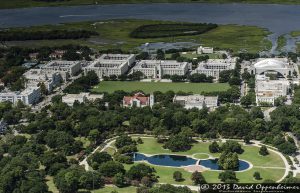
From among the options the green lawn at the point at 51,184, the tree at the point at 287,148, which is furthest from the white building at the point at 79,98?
the tree at the point at 287,148

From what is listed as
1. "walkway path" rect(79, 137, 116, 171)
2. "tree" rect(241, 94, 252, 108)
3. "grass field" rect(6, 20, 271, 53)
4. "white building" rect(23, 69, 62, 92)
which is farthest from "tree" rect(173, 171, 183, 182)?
"grass field" rect(6, 20, 271, 53)

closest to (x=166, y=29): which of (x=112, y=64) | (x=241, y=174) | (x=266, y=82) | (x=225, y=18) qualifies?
(x=225, y=18)

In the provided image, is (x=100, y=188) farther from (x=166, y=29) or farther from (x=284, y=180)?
(x=166, y=29)

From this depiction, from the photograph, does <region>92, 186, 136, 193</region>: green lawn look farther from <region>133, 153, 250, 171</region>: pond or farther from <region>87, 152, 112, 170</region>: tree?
<region>133, 153, 250, 171</region>: pond

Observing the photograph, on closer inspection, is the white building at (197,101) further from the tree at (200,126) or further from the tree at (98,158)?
the tree at (98,158)

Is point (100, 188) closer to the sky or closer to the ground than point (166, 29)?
closer to the ground

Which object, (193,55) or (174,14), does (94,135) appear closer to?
Result: (193,55)
